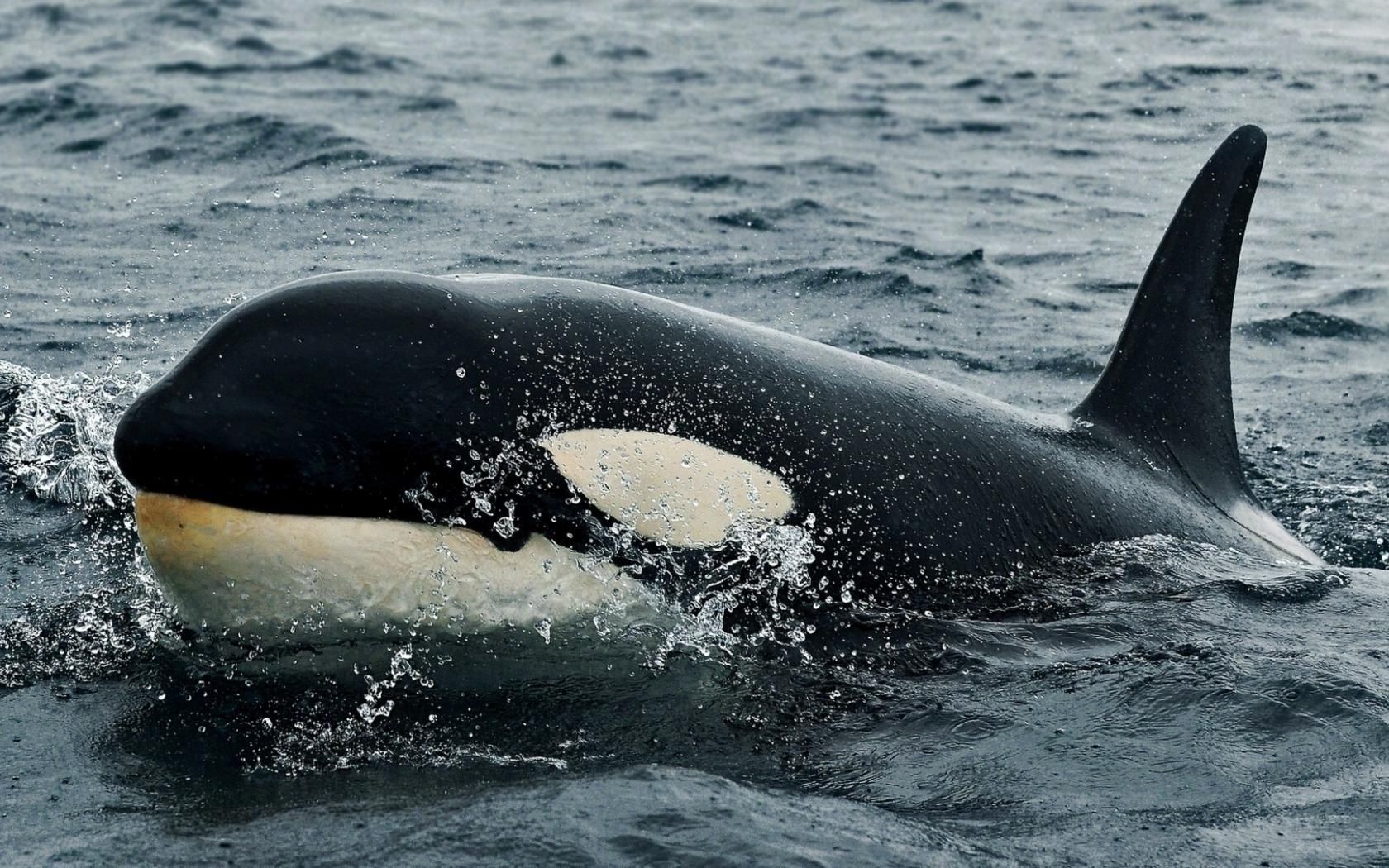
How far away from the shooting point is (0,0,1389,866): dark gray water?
215 inches

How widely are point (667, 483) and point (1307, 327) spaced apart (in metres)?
11.6

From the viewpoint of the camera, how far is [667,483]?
20.7ft

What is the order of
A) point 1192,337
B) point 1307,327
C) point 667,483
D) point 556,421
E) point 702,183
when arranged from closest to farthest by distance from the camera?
point 556,421
point 667,483
point 1192,337
point 1307,327
point 702,183

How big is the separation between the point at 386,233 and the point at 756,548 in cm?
1012

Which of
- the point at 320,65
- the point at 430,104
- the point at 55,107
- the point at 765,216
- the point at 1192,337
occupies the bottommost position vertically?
the point at 765,216

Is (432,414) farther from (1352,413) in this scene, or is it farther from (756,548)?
(1352,413)

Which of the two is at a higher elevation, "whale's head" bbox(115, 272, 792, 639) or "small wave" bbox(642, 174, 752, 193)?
"whale's head" bbox(115, 272, 792, 639)

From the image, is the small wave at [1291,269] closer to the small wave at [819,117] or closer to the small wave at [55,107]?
the small wave at [819,117]

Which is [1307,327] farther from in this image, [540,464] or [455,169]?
[540,464]


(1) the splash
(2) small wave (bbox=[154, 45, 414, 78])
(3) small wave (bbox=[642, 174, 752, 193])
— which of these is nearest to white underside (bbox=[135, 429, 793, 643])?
(1) the splash

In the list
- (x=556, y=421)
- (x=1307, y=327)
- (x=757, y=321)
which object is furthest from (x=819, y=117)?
(x=556, y=421)

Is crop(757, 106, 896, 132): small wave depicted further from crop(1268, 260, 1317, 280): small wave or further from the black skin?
the black skin

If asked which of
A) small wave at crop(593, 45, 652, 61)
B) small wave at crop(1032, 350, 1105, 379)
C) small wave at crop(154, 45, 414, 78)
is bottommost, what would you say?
small wave at crop(1032, 350, 1105, 379)

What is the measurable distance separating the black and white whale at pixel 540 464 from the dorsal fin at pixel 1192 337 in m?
0.76
